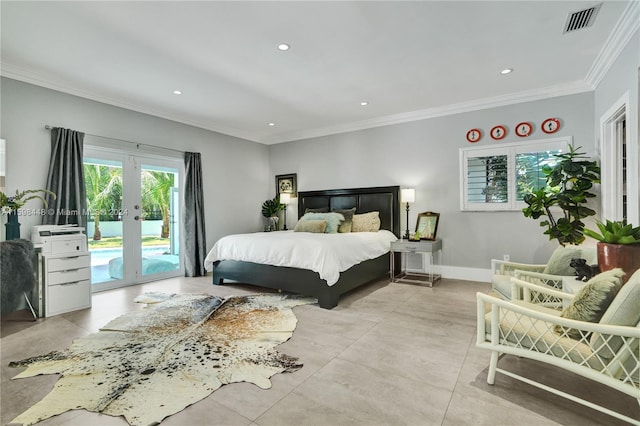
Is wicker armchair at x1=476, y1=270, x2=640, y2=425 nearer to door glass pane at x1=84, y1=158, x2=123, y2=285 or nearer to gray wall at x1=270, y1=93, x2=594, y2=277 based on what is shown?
gray wall at x1=270, y1=93, x2=594, y2=277

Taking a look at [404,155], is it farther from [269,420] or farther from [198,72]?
[269,420]

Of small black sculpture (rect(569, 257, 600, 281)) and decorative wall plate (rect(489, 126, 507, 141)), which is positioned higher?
decorative wall plate (rect(489, 126, 507, 141))

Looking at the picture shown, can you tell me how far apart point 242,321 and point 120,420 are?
4.62 ft

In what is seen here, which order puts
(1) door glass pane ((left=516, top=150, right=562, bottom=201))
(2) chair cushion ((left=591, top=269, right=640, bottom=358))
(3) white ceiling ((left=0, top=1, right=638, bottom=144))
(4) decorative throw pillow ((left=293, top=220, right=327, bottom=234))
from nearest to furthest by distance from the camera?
(2) chair cushion ((left=591, top=269, right=640, bottom=358)) → (3) white ceiling ((left=0, top=1, right=638, bottom=144)) → (1) door glass pane ((left=516, top=150, right=562, bottom=201)) → (4) decorative throw pillow ((left=293, top=220, right=327, bottom=234))

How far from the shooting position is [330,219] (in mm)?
4973

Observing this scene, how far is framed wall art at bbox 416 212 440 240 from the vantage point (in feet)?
15.6

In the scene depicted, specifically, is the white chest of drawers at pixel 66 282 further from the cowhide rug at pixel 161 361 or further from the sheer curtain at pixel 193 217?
the sheer curtain at pixel 193 217

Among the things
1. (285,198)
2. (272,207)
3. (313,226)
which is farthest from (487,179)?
(272,207)

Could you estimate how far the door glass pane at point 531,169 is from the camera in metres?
4.13

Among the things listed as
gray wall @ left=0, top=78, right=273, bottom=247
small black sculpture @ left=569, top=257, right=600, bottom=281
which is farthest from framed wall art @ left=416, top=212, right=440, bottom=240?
gray wall @ left=0, top=78, right=273, bottom=247

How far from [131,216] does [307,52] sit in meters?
3.58

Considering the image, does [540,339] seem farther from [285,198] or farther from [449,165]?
[285,198]

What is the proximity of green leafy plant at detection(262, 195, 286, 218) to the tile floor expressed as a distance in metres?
3.61

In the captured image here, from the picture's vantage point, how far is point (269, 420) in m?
1.57
